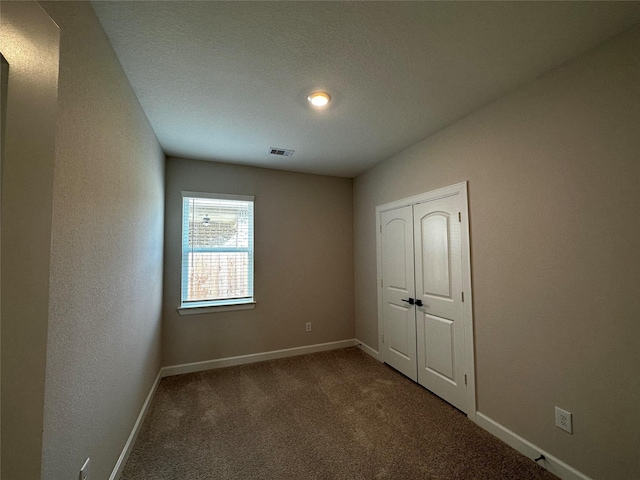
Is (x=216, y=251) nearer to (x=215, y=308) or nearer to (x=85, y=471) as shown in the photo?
(x=215, y=308)

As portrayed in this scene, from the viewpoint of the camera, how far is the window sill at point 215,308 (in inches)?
128

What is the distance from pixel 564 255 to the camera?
1.71 meters

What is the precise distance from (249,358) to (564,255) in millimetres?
3392

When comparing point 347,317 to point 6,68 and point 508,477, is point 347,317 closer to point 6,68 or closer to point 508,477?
point 508,477

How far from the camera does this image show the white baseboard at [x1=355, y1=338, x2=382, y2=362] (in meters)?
3.55

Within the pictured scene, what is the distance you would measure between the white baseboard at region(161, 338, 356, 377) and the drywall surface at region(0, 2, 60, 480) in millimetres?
2816

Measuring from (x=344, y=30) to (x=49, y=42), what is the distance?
130 centimetres

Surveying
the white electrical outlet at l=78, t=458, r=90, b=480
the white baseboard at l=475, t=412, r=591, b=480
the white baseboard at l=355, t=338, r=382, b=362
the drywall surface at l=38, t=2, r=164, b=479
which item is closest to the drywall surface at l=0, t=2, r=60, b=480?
the drywall surface at l=38, t=2, r=164, b=479

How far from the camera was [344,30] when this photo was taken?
57.8 inches

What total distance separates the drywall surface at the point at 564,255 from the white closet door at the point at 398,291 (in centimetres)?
80

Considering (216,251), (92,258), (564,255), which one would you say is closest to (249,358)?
(216,251)

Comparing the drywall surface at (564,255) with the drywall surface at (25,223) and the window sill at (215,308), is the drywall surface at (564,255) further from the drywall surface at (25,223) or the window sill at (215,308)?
the window sill at (215,308)

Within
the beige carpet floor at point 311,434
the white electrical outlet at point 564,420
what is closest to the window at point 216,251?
the beige carpet floor at point 311,434

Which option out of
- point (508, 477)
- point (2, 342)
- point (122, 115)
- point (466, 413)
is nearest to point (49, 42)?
point (2, 342)
